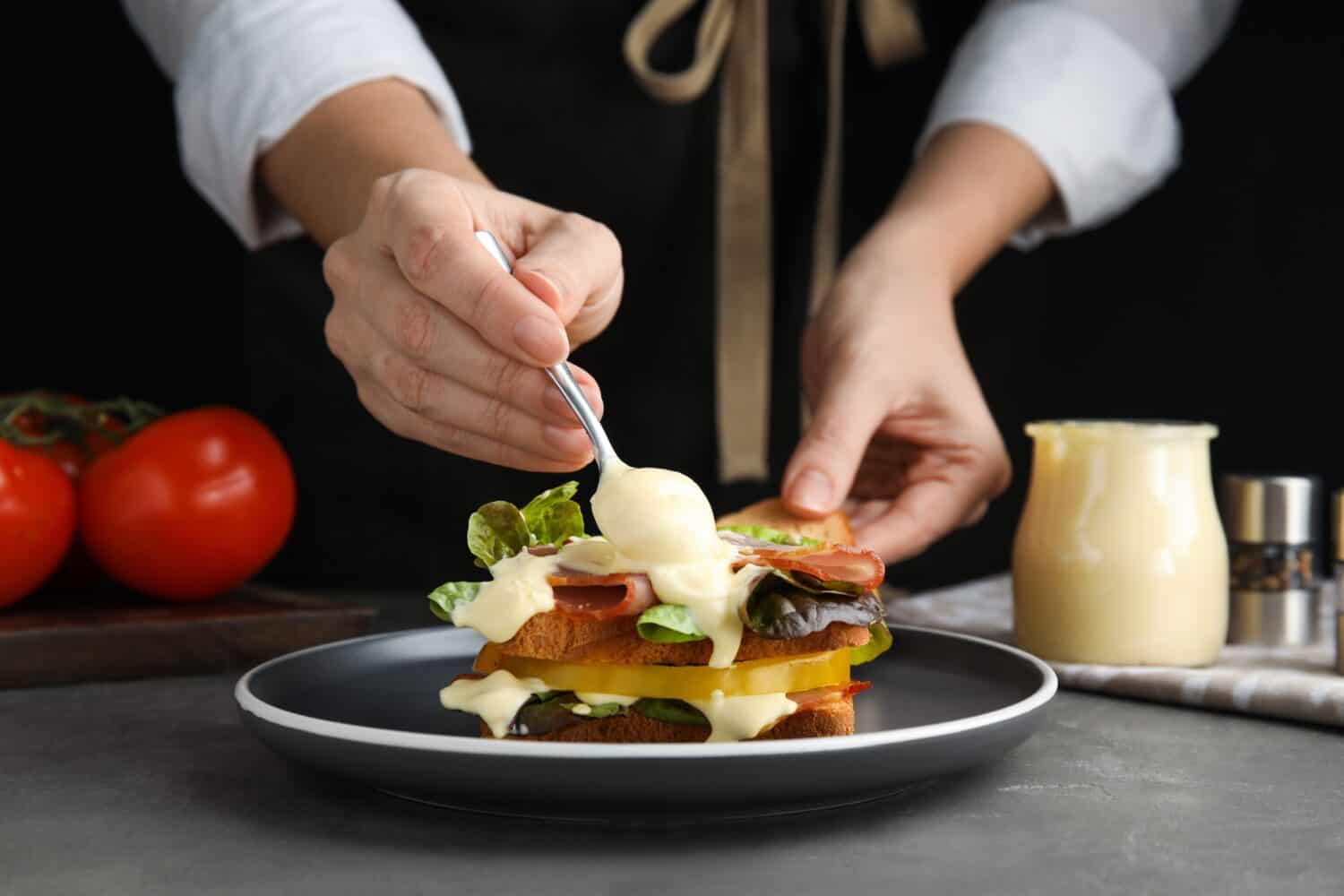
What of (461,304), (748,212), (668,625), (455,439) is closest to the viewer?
(668,625)

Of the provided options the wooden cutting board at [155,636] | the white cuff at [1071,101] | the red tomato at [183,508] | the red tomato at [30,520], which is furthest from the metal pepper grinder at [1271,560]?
the red tomato at [30,520]

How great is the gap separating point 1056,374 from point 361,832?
175cm

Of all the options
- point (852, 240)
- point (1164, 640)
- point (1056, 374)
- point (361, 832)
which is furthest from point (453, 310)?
point (1056, 374)

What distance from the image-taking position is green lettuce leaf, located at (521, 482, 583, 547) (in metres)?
1.06

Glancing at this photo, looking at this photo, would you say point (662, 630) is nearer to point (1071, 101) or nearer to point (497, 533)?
point (497, 533)

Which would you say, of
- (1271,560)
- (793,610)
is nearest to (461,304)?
(793,610)

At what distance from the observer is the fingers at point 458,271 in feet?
3.49

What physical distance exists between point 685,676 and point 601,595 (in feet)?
0.23

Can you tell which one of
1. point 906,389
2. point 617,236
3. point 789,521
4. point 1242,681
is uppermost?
point 617,236

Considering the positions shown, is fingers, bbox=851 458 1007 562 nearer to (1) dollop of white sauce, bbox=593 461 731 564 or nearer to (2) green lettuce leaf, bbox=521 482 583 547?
(2) green lettuce leaf, bbox=521 482 583 547

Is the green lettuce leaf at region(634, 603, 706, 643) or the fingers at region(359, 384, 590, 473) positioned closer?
the green lettuce leaf at region(634, 603, 706, 643)

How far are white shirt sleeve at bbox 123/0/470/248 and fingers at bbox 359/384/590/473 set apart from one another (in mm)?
360

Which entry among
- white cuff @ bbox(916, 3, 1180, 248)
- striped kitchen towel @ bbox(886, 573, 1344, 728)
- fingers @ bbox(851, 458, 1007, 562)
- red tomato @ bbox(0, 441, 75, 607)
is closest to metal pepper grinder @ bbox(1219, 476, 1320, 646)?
striped kitchen towel @ bbox(886, 573, 1344, 728)

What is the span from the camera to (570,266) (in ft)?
3.73
